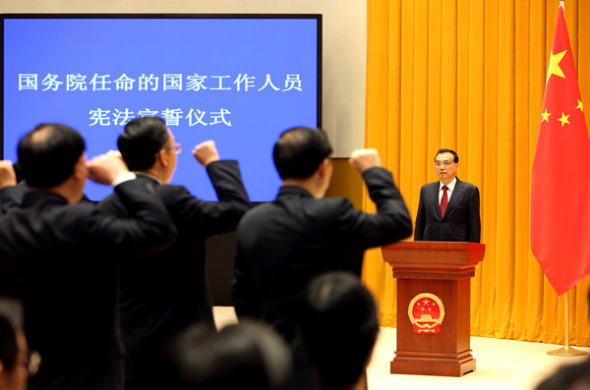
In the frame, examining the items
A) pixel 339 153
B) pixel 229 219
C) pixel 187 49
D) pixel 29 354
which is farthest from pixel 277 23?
pixel 29 354

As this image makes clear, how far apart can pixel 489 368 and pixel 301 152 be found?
151 inches

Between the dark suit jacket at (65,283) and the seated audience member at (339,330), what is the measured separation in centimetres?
69

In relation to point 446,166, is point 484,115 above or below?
above

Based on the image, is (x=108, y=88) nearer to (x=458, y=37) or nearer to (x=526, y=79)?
(x=458, y=37)

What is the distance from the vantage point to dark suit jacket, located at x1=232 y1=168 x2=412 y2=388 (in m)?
2.00

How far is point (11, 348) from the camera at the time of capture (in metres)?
1.46

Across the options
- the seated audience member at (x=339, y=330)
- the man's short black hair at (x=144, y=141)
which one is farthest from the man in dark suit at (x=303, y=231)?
the seated audience member at (x=339, y=330)

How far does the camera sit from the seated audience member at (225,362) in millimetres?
813

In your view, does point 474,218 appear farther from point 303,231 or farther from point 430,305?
point 303,231

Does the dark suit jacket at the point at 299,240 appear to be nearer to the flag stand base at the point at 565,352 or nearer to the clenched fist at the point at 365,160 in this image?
the clenched fist at the point at 365,160

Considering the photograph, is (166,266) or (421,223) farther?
(421,223)

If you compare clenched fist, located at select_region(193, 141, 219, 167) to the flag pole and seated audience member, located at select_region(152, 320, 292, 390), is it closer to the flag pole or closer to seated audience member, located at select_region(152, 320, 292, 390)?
seated audience member, located at select_region(152, 320, 292, 390)

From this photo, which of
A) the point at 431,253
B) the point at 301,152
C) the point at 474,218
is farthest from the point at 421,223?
the point at 301,152

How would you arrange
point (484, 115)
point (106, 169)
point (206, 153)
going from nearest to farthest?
point (106, 169) → point (206, 153) → point (484, 115)
